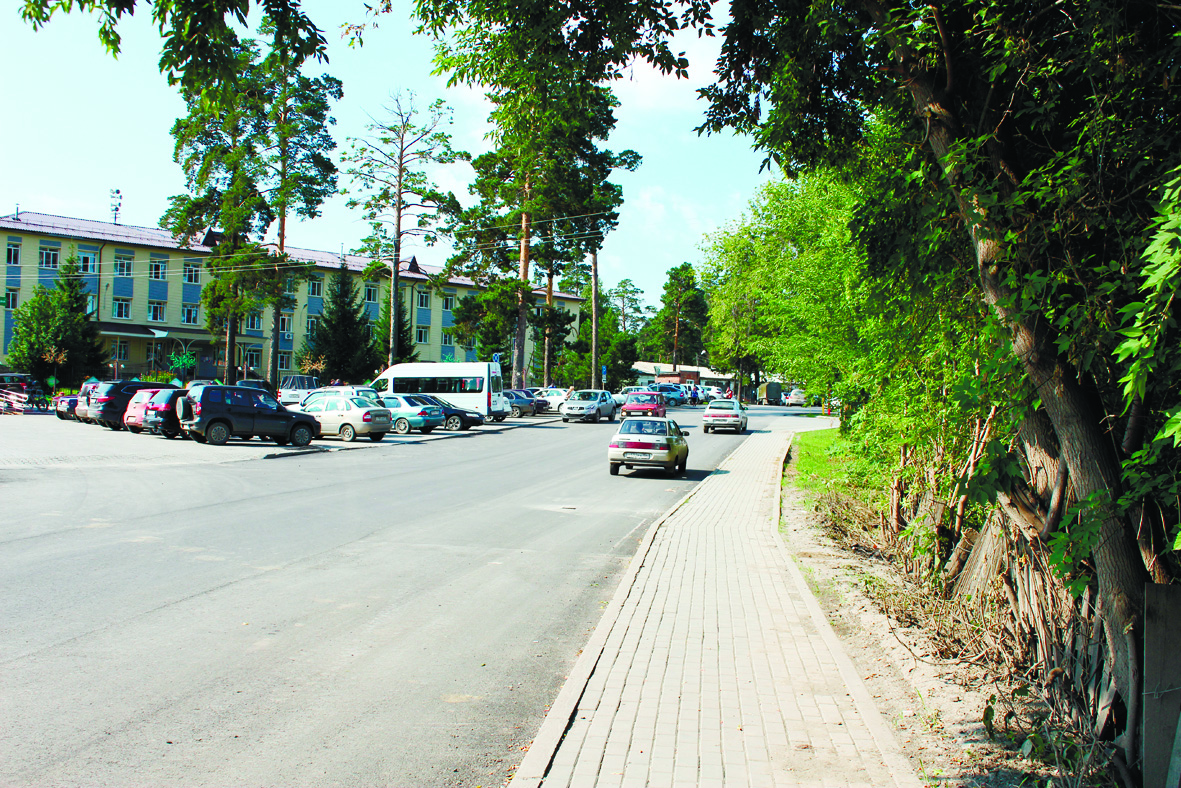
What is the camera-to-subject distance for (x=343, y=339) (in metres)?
57.1

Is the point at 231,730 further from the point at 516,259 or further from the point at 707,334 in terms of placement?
the point at 707,334

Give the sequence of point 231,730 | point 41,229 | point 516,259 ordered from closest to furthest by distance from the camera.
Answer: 1. point 231,730
2. point 516,259
3. point 41,229

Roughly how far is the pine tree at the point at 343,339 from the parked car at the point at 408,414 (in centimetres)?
2580

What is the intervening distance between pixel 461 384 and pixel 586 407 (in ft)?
24.8

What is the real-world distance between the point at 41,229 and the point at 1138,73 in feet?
219

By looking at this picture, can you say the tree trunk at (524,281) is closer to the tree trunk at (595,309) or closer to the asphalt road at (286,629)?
the tree trunk at (595,309)

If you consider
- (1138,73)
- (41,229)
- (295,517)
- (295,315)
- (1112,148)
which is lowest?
(295,517)

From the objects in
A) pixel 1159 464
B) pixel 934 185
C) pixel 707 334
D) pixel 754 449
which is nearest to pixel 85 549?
pixel 934 185

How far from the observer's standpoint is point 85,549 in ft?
29.2

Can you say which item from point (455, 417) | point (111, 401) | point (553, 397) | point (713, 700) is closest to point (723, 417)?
point (455, 417)

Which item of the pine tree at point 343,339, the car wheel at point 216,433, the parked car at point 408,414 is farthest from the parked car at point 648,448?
the pine tree at point 343,339

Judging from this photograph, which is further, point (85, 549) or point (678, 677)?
point (85, 549)

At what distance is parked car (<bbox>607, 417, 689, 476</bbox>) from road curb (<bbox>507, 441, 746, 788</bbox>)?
1110 centimetres

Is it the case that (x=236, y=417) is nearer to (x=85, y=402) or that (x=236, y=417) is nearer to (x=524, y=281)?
(x=85, y=402)
